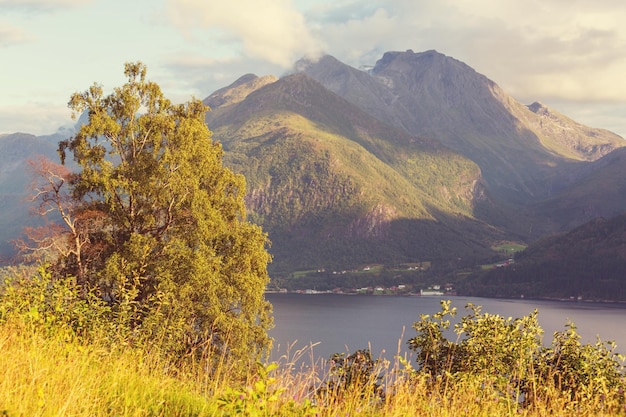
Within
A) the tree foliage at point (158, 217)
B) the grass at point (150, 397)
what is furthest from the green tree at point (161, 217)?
the grass at point (150, 397)

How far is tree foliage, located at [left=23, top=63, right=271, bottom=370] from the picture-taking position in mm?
26547

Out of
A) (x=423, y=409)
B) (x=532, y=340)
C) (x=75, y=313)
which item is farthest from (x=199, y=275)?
(x=423, y=409)

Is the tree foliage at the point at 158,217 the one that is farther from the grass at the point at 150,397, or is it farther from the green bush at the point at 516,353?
the grass at the point at 150,397

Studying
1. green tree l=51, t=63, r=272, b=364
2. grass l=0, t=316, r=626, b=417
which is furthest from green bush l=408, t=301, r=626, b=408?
green tree l=51, t=63, r=272, b=364

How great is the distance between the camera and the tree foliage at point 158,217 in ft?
87.1

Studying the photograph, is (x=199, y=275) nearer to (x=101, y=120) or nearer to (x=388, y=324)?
(x=101, y=120)

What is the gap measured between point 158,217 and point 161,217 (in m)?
0.29

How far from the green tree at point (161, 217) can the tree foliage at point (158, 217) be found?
0.05 metres

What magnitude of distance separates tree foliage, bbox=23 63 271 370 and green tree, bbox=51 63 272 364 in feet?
0.17

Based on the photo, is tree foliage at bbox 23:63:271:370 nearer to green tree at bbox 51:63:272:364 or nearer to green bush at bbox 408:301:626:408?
green tree at bbox 51:63:272:364

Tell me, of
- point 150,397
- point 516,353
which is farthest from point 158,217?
point 150,397

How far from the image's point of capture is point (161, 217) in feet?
96.0

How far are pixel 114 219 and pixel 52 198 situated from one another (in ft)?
9.79

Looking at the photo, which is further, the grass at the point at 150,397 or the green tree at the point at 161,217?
the green tree at the point at 161,217
